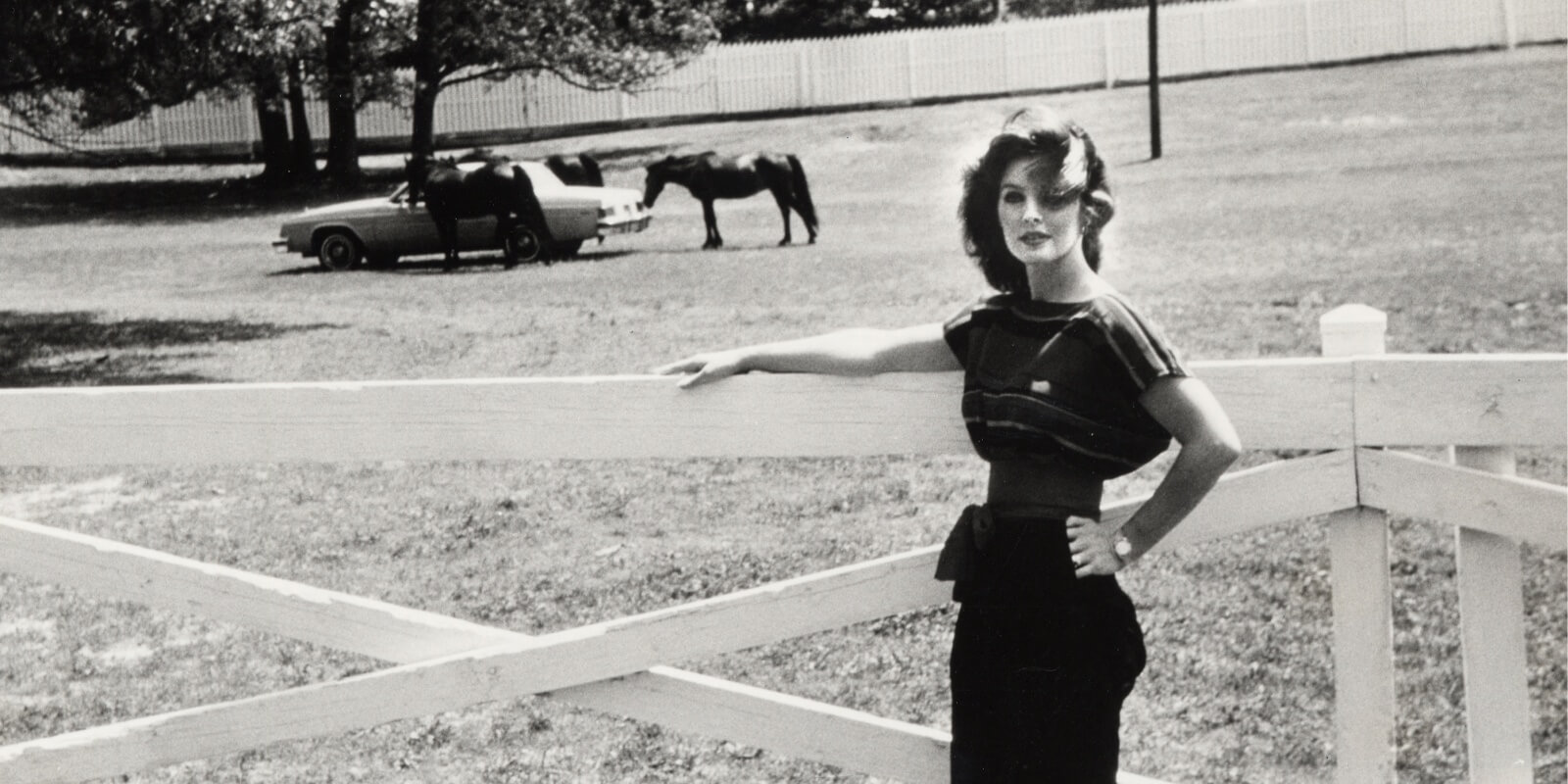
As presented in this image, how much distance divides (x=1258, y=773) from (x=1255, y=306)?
9.22m

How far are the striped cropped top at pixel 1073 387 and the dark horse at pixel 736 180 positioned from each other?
20019 millimetres

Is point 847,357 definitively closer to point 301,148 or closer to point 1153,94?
point 1153,94

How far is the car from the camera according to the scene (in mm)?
23484

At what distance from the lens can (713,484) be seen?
29.4 ft

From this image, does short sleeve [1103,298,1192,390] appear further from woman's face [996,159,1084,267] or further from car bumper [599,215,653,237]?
car bumper [599,215,653,237]

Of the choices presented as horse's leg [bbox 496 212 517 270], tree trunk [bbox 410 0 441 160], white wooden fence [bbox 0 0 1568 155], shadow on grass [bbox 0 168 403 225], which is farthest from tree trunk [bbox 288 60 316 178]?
horse's leg [bbox 496 212 517 270]

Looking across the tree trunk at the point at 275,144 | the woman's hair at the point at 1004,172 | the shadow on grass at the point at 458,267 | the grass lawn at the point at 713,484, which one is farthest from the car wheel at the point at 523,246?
the woman's hair at the point at 1004,172

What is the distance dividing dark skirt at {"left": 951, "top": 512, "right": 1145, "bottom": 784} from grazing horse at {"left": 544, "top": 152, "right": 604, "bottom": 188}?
23.6 meters

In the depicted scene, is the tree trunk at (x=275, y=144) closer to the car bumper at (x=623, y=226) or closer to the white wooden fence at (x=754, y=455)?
the car bumper at (x=623, y=226)

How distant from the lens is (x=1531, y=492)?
344 centimetres

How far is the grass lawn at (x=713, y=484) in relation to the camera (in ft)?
18.6

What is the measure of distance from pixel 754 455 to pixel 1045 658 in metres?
0.69

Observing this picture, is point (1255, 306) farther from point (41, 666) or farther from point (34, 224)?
point (34, 224)

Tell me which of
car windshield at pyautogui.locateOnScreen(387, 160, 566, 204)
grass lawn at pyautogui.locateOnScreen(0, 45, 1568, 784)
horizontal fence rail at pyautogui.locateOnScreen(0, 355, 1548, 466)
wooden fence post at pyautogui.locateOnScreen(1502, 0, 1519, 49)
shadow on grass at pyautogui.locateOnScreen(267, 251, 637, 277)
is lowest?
grass lawn at pyautogui.locateOnScreen(0, 45, 1568, 784)
